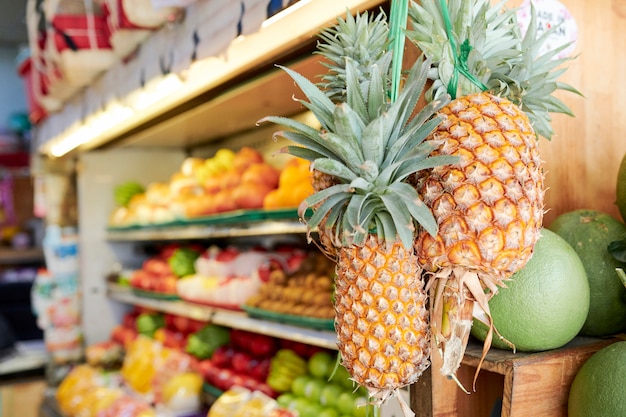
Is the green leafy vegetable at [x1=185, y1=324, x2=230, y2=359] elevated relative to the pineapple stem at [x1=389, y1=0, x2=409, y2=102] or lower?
lower

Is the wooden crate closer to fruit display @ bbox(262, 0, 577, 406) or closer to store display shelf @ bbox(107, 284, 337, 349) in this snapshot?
fruit display @ bbox(262, 0, 577, 406)

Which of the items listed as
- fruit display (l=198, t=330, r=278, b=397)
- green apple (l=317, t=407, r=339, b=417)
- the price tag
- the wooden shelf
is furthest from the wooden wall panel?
fruit display (l=198, t=330, r=278, b=397)

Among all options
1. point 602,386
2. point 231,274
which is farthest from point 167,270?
point 602,386

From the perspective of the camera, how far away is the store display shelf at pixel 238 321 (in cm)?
226

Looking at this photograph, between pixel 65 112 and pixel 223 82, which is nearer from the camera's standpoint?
pixel 223 82

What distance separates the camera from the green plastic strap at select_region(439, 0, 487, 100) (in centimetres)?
99

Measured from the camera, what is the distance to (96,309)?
4.58 metres

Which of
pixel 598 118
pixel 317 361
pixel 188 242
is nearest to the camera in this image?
pixel 598 118

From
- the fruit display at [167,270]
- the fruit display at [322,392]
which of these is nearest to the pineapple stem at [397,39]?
the fruit display at [322,392]

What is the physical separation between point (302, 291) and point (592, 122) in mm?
1376

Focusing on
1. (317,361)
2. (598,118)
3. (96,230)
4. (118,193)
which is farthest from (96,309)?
(598,118)

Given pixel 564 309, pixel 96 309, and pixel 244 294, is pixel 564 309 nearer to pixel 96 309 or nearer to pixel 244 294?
pixel 244 294

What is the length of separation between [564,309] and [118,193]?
156 inches

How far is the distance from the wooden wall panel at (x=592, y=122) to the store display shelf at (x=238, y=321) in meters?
Answer: 1.00
